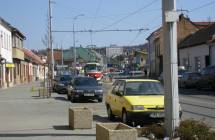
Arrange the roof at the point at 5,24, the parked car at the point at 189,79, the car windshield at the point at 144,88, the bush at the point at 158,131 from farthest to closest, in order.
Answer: the roof at the point at 5,24 → the parked car at the point at 189,79 → the car windshield at the point at 144,88 → the bush at the point at 158,131

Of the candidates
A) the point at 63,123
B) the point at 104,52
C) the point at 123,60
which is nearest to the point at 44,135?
the point at 63,123

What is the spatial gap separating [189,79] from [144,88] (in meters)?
32.0

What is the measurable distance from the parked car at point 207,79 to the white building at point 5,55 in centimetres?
2043

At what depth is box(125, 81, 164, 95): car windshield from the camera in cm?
1809

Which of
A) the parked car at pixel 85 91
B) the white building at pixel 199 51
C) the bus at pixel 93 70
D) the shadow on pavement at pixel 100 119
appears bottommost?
the shadow on pavement at pixel 100 119

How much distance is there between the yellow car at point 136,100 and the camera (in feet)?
54.5

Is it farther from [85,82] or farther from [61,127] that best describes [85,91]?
[61,127]

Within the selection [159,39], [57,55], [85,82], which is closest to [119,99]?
[85,82]

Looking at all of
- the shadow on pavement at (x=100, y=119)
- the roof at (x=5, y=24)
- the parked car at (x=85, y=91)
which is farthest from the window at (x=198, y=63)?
the shadow on pavement at (x=100, y=119)

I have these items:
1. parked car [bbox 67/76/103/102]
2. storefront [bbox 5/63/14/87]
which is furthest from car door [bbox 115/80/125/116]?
storefront [bbox 5/63/14/87]

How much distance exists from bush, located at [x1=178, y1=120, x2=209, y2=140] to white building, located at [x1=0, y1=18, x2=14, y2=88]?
1753 inches

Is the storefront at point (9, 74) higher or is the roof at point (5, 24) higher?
the roof at point (5, 24)

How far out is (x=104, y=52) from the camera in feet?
580

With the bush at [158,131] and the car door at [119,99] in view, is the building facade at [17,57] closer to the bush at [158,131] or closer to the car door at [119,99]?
the car door at [119,99]
